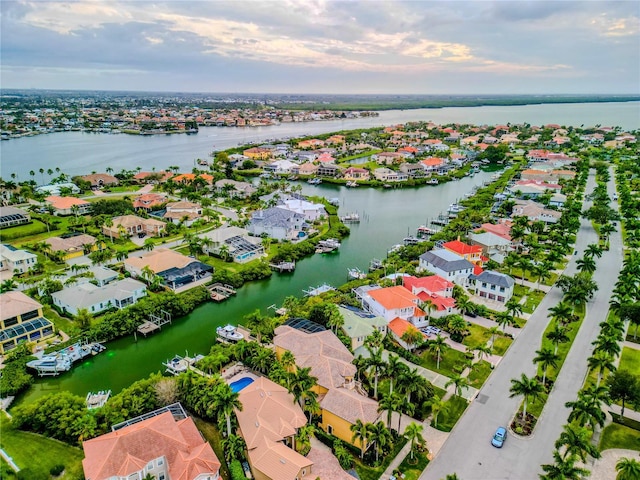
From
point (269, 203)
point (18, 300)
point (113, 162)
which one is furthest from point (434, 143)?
point (18, 300)

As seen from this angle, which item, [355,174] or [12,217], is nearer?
[12,217]

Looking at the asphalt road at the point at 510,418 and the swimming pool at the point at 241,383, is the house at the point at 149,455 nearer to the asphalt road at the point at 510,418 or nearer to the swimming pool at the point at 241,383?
Answer: the swimming pool at the point at 241,383

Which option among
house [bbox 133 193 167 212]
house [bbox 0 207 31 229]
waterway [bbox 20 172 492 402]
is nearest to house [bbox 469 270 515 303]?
waterway [bbox 20 172 492 402]

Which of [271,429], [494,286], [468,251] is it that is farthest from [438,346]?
[468,251]

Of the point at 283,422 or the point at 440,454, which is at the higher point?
the point at 283,422

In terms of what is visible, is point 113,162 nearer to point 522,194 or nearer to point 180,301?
point 180,301

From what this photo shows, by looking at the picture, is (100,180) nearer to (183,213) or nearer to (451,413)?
(183,213)
